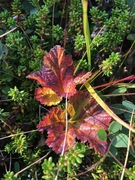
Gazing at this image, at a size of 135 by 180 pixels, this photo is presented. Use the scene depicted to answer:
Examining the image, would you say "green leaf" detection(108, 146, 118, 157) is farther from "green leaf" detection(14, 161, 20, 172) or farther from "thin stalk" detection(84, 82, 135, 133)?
"green leaf" detection(14, 161, 20, 172)

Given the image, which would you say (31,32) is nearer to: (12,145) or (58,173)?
(12,145)

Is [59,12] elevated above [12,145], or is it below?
above

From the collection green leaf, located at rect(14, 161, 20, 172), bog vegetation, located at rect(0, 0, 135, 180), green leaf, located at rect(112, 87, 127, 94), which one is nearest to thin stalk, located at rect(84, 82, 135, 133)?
bog vegetation, located at rect(0, 0, 135, 180)

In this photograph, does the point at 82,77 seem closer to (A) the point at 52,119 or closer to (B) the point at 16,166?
(A) the point at 52,119

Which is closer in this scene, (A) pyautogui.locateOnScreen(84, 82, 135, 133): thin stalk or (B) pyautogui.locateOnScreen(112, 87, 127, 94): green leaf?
(A) pyautogui.locateOnScreen(84, 82, 135, 133): thin stalk

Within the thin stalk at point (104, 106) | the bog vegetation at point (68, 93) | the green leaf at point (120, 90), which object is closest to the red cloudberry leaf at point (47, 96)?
the bog vegetation at point (68, 93)

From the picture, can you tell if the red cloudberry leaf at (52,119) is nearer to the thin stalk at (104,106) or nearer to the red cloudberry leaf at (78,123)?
the red cloudberry leaf at (78,123)

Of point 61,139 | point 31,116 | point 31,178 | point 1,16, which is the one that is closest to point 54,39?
point 1,16
